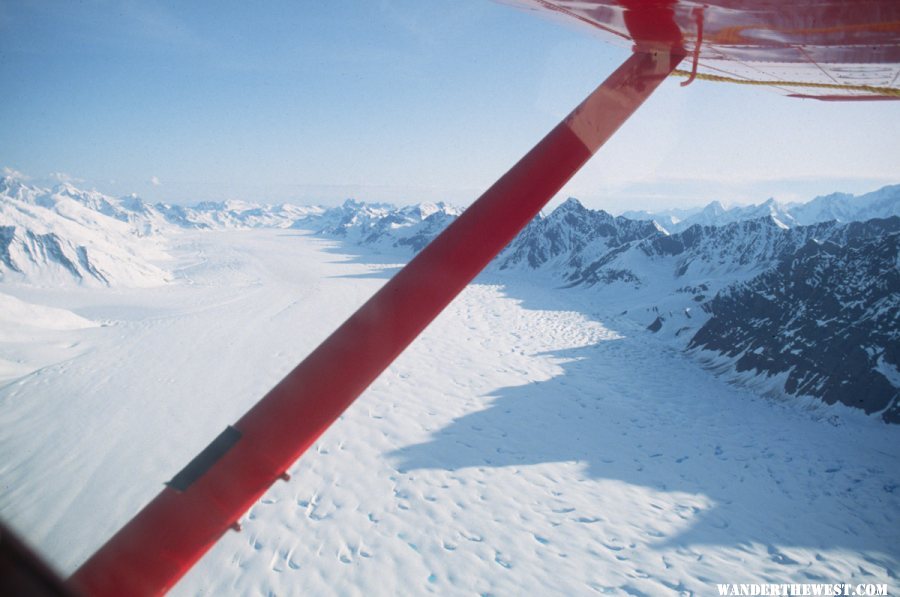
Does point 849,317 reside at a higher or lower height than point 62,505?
higher

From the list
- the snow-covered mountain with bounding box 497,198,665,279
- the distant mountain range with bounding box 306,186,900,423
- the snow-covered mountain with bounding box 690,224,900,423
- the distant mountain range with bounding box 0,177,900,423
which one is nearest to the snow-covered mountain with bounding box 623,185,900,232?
the distant mountain range with bounding box 0,177,900,423

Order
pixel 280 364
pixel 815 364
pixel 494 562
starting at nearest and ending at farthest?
pixel 494 562 < pixel 280 364 < pixel 815 364

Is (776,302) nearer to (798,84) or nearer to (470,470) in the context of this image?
(470,470)

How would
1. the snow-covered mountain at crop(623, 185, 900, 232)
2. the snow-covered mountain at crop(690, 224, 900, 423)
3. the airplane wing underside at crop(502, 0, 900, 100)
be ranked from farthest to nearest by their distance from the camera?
1. the snow-covered mountain at crop(623, 185, 900, 232)
2. the snow-covered mountain at crop(690, 224, 900, 423)
3. the airplane wing underside at crop(502, 0, 900, 100)

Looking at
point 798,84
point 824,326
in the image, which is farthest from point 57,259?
point 824,326

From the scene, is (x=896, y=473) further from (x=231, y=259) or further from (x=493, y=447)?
(x=231, y=259)

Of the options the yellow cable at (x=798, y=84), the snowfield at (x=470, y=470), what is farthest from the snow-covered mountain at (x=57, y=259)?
the yellow cable at (x=798, y=84)

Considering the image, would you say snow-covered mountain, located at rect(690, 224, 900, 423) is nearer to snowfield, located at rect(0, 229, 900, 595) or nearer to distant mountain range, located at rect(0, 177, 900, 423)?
distant mountain range, located at rect(0, 177, 900, 423)

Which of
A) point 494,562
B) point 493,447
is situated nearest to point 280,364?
point 493,447
